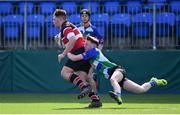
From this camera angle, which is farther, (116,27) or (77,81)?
(116,27)

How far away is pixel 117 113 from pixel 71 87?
21.5ft

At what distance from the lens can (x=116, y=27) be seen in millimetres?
16906

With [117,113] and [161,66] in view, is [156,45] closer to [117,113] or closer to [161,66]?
[161,66]

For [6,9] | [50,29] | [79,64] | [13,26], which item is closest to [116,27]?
[50,29]

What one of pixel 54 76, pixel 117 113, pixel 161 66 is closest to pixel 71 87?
pixel 54 76

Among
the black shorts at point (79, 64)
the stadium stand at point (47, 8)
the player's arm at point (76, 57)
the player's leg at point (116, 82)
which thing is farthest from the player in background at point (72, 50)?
the stadium stand at point (47, 8)

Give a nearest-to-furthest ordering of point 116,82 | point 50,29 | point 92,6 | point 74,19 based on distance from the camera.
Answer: point 116,82 < point 50,29 < point 74,19 < point 92,6

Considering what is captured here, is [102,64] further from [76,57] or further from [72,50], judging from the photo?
[72,50]

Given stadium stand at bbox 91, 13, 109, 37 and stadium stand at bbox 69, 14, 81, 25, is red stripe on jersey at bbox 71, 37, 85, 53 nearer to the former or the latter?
stadium stand at bbox 91, 13, 109, 37

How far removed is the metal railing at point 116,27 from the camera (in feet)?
54.8

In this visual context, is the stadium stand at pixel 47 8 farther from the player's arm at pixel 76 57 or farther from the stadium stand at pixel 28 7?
the player's arm at pixel 76 57

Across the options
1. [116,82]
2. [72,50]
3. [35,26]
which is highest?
[35,26]

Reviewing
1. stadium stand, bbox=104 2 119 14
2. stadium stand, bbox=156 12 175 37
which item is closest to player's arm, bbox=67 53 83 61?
A: stadium stand, bbox=156 12 175 37

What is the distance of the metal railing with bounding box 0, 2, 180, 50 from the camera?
16703 mm
